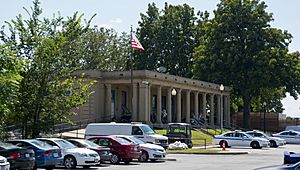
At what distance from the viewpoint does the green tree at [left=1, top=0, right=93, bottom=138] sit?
31500 mm

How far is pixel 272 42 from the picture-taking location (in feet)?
238

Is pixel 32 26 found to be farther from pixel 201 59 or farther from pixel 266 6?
pixel 266 6

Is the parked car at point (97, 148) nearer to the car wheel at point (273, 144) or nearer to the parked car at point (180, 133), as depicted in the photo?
the parked car at point (180, 133)

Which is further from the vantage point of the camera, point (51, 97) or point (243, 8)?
point (243, 8)

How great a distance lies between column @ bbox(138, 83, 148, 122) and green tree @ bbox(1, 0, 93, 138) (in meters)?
19.4

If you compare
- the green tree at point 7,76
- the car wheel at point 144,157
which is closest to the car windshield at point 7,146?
the green tree at point 7,76

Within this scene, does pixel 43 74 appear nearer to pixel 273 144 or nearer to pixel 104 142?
pixel 104 142

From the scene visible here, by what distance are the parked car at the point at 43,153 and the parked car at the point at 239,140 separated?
24.6 meters

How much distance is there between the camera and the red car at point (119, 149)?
27.1 metres

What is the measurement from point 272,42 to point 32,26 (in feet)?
152

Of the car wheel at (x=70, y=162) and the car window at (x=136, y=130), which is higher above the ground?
the car window at (x=136, y=130)

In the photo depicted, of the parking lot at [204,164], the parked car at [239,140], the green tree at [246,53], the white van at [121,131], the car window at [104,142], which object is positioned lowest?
the parking lot at [204,164]

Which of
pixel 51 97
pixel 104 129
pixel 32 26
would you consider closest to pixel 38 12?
pixel 32 26

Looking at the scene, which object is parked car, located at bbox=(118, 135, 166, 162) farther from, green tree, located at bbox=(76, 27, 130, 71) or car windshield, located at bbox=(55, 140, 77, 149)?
green tree, located at bbox=(76, 27, 130, 71)
